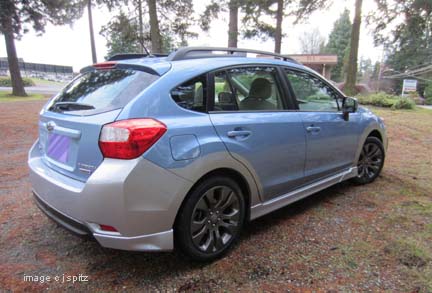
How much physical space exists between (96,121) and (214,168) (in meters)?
0.89

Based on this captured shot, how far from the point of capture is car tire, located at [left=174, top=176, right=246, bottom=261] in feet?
7.50

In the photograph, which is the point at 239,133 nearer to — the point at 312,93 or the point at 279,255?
the point at 279,255

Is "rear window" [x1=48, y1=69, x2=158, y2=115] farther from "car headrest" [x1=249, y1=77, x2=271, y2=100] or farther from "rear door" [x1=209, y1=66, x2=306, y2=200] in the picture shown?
"car headrest" [x1=249, y1=77, x2=271, y2=100]

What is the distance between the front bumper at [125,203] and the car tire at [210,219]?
102 millimetres

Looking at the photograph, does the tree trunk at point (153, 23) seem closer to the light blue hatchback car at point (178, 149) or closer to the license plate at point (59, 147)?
the light blue hatchback car at point (178, 149)

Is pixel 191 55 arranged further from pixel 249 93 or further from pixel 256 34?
pixel 256 34

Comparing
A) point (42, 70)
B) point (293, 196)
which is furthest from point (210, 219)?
point (42, 70)

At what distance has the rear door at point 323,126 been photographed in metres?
3.27

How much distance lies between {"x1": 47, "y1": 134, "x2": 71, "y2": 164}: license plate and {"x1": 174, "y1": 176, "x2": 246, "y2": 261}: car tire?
0.94 meters

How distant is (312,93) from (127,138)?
7.82 ft

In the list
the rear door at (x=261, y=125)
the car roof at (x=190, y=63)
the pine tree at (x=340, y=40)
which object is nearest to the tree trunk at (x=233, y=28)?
the rear door at (x=261, y=125)

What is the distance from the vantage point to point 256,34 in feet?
47.3

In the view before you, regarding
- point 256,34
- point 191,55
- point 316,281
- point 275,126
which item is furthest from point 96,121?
point 256,34

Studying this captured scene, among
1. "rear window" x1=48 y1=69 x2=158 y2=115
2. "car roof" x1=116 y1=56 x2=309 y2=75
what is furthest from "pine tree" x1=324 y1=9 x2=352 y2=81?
"rear window" x1=48 y1=69 x2=158 y2=115
